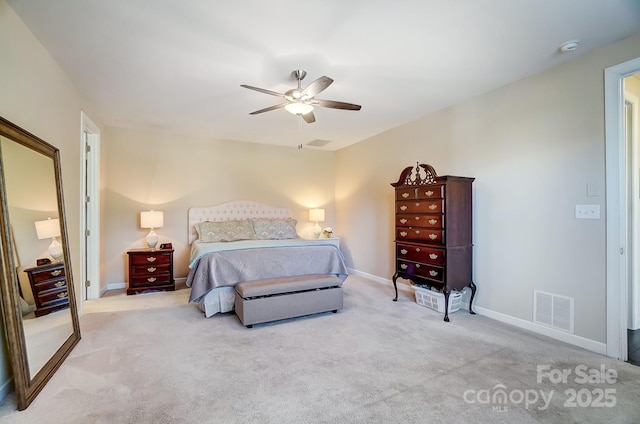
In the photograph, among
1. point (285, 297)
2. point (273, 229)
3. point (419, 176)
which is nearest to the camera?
point (285, 297)

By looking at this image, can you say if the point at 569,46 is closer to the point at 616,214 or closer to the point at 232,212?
the point at 616,214

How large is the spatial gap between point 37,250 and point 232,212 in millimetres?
3370

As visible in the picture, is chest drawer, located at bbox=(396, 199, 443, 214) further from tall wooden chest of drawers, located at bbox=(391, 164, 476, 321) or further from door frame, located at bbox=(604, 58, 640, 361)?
door frame, located at bbox=(604, 58, 640, 361)

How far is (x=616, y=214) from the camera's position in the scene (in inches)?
96.8

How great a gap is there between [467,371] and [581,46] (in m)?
2.87

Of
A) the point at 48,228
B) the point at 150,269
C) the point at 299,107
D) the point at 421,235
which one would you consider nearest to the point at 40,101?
the point at 48,228

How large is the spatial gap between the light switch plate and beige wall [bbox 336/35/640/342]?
38 mm

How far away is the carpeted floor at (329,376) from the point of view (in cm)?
178

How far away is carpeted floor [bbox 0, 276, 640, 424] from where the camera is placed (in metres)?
1.78

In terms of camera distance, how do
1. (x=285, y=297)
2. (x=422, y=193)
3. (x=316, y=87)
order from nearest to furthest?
(x=316, y=87) < (x=285, y=297) < (x=422, y=193)

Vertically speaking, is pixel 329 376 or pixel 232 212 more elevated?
pixel 232 212

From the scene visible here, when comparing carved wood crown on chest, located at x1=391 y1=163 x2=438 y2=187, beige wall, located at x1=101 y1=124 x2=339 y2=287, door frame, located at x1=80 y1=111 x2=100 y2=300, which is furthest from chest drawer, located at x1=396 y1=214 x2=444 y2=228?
door frame, located at x1=80 y1=111 x2=100 y2=300

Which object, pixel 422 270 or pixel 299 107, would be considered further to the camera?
pixel 422 270

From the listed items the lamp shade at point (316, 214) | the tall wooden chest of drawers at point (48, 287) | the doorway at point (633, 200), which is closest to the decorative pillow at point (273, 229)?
the lamp shade at point (316, 214)
